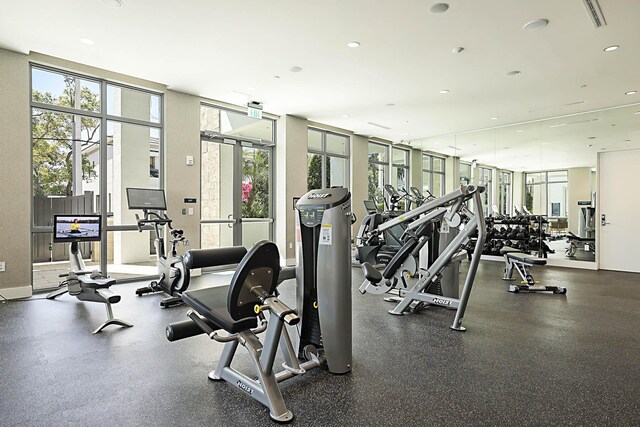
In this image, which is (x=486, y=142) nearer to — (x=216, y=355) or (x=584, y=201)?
(x=584, y=201)

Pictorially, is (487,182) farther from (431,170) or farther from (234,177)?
(234,177)

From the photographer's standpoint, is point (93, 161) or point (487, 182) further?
point (487, 182)

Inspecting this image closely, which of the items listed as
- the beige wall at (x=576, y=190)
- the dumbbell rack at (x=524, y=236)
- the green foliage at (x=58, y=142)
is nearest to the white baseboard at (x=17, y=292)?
the green foliage at (x=58, y=142)

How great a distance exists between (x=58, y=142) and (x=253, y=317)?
16.2ft

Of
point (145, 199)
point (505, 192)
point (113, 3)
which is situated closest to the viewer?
point (113, 3)

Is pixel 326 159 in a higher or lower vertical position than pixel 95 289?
higher

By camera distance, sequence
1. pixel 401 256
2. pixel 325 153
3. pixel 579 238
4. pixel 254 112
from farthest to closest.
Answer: pixel 325 153 < pixel 579 238 < pixel 254 112 < pixel 401 256

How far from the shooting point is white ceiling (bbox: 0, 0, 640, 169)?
3908mm

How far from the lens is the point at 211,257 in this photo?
254 cm

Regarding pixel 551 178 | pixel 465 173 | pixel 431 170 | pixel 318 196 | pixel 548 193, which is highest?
pixel 431 170

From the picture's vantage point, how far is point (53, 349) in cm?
316

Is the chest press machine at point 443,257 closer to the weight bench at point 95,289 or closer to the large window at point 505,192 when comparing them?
the weight bench at point 95,289

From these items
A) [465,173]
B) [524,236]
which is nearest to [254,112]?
[465,173]

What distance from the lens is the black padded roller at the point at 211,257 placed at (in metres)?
2.44
